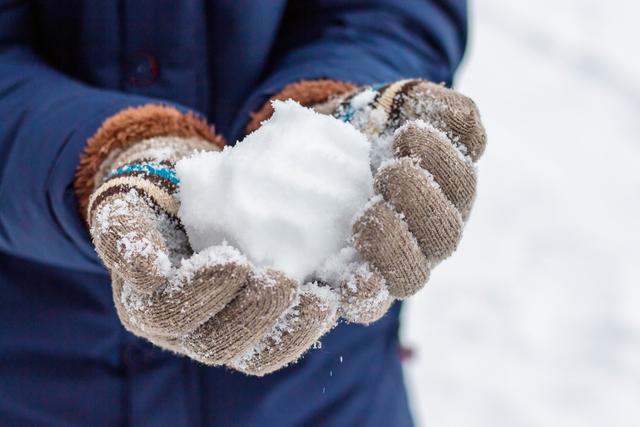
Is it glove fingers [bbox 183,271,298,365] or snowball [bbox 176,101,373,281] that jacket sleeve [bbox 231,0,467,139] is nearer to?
snowball [bbox 176,101,373,281]

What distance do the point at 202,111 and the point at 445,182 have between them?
383 millimetres

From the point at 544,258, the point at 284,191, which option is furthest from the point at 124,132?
the point at 544,258

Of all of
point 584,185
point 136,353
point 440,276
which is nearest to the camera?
point 136,353

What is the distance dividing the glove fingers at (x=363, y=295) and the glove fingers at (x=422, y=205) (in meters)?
0.04

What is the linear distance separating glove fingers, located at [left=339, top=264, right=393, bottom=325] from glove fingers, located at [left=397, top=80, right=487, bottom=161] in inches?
5.2

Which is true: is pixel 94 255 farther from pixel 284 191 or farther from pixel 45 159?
pixel 284 191

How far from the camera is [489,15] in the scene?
2.81 m

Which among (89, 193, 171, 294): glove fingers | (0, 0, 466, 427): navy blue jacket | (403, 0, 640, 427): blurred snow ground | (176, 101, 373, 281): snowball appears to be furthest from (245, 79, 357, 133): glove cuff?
(403, 0, 640, 427): blurred snow ground

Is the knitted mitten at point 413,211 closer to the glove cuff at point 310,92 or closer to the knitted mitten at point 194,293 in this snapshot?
the knitted mitten at point 194,293

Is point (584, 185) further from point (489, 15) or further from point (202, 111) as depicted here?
point (202, 111)

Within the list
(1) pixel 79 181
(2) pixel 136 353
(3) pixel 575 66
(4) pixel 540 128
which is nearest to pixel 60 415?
(2) pixel 136 353

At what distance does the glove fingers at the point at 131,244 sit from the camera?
484 millimetres

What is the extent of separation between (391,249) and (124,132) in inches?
11.5

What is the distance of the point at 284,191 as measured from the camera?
58cm
